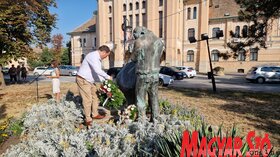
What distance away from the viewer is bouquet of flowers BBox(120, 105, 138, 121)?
434 cm

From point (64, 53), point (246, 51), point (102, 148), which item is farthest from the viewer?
point (64, 53)

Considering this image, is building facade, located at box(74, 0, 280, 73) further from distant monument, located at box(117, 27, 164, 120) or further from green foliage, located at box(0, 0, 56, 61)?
distant monument, located at box(117, 27, 164, 120)

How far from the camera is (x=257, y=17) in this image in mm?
10234

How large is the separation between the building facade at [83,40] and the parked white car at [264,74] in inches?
1444

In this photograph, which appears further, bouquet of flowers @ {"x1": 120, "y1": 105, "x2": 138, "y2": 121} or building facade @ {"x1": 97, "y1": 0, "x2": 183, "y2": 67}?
building facade @ {"x1": 97, "y1": 0, "x2": 183, "y2": 67}

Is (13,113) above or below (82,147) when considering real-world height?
below

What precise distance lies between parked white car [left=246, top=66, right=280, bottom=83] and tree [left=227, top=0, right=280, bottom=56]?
1110 cm

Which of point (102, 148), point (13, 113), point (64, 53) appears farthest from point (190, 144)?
point (64, 53)

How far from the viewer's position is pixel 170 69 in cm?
2445

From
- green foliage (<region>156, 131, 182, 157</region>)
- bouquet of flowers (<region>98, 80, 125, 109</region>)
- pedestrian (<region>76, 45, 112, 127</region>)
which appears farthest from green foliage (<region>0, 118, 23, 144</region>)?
green foliage (<region>156, 131, 182, 157</region>)

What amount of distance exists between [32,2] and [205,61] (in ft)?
98.1

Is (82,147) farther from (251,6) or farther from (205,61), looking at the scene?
(205,61)

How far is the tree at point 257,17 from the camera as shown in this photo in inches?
380

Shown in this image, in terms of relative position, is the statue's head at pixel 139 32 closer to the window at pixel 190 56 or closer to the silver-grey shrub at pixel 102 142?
the silver-grey shrub at pixel 102 142
